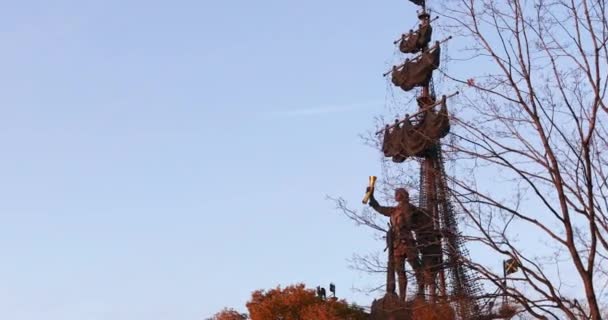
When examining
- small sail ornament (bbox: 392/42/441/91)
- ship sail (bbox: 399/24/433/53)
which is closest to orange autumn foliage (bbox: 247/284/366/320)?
small sail ornament (bbox: 392/42/441/91)

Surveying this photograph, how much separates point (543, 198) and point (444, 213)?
13.4 ft

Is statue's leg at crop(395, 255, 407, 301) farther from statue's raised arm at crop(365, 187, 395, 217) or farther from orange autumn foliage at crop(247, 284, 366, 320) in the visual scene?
orange autumn foliage at crop(247, 284, 366, 320)

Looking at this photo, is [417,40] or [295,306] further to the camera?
[417,40]

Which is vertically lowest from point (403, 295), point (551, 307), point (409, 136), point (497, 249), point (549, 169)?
point (551, 307)

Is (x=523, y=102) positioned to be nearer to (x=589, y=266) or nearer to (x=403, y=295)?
(x=589, y=266)

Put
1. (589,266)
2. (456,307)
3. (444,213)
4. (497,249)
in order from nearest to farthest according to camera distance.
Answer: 1. (589,266)
2. (497,249)
3. (444,213)
4. (456,307)

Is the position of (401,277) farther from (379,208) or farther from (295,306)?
(295,306)

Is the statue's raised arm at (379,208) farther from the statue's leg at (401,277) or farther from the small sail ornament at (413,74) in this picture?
the small sail ornament at (413,74)

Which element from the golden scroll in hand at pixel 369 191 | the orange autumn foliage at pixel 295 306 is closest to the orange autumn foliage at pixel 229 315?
the orange autumn foliage at pixel 295 306

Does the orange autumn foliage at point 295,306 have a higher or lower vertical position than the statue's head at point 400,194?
higher

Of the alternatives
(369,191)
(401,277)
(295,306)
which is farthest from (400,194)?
(295,306)

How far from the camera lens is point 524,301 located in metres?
8.27

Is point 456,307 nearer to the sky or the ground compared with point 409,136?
nearer to the ground

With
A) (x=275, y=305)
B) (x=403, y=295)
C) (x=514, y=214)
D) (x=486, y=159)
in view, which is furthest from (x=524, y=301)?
(x=275, y=305)
